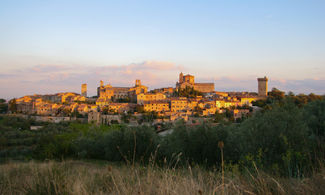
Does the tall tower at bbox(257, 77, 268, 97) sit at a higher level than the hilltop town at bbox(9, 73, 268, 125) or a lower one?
higher

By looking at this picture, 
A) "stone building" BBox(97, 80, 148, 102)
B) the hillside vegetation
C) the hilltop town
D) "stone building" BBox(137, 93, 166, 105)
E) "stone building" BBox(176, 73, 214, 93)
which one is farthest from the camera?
"stone building" BBox(176, 73, 214, 93)

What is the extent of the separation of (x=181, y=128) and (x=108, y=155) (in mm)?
6477

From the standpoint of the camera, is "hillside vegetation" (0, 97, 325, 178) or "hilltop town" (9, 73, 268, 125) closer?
"hillside vegetation" (0, 97, 325, 178)

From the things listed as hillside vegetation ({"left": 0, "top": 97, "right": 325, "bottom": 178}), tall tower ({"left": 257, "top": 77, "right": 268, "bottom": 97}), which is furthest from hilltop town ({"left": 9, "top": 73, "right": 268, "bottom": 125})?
hillside vegetation ({"left": 0, "top": 97, "right": 325, "bottom": 178})

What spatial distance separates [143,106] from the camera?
60.2 metres

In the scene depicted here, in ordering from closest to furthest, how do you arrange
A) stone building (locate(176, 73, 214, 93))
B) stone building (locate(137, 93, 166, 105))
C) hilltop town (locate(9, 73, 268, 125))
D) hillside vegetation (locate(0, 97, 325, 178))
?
hillside vegetation (locate(0, 97, 325, 178)) < hilltop town (locate(9, 73, 268, 125)) < stone building (locate(137, 93, 166, 105)) < stone building (locate(176, 73, 214, 93))

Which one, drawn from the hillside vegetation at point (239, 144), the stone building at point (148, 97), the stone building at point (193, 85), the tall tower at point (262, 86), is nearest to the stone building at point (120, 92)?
the stone building at point (148, 97)

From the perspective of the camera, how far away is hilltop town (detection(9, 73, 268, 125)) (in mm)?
50781

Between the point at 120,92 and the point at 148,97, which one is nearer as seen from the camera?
the point at 148,97

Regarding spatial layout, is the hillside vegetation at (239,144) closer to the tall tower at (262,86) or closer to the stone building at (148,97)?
the stone building at (148,97)

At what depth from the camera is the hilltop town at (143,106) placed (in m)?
50.8

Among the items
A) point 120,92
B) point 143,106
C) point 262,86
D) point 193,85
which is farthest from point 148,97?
point 262,86

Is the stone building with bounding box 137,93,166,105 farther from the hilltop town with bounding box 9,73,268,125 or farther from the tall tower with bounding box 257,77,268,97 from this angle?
the tall tower with bounding box 257,77,268,97

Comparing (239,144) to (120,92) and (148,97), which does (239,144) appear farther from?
(120,92)
